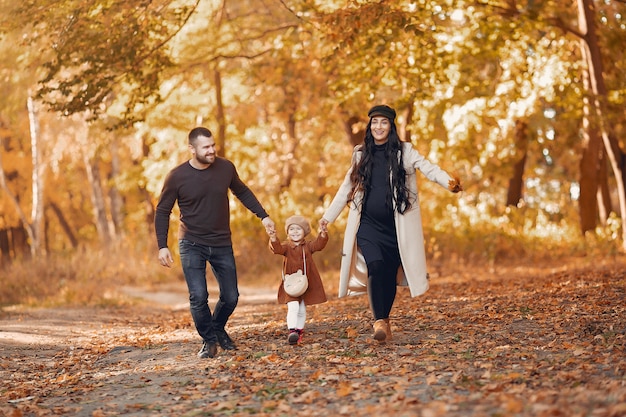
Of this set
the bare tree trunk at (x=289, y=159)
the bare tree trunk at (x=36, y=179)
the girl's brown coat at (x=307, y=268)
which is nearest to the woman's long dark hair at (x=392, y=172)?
the girl's brown coat at (x=307, y=268)

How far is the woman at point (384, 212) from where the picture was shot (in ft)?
29.3

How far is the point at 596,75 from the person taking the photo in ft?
62.4

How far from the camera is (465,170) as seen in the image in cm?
3603

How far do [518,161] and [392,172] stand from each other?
682 inches

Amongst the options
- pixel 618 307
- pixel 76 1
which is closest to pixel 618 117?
pixel 618 307

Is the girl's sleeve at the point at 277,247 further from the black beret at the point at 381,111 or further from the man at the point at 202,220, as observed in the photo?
the black beret at the point at 381,111

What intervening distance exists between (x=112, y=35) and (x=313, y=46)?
20.0ft

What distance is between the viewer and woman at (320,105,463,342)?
8.92m

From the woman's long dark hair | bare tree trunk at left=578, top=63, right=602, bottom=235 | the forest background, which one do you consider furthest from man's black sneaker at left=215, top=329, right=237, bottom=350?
bare tree trunk at left=578, top=63, right=602, bottom=235

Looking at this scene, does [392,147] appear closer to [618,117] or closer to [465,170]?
[618,117]

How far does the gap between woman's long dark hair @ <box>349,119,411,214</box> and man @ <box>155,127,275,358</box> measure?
2.84ft

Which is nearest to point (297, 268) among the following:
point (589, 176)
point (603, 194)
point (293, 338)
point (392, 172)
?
point (293, 338)

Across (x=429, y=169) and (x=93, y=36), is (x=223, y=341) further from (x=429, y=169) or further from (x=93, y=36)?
(x=93, y=36)

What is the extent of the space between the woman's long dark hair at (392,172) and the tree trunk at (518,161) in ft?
51.2
